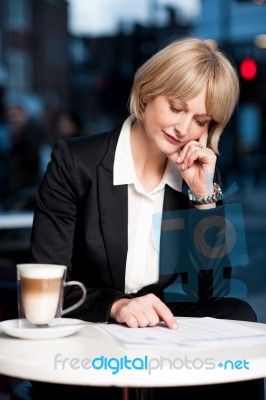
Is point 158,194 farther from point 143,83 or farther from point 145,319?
point 145,319

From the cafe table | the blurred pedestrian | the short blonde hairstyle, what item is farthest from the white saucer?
the blurred pedestrian

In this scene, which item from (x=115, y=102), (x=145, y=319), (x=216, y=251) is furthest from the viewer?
(x=115, y=102)

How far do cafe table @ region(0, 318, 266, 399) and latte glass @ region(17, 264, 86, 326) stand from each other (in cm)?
7

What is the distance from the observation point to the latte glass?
1.72 m

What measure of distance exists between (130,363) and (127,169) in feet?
2.69

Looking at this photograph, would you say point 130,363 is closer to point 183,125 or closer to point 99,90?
point 183,125

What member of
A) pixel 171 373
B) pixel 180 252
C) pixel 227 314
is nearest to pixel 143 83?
pixel 180 252

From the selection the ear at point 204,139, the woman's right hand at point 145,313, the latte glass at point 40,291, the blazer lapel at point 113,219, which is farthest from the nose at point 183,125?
the latte glass at point 40,291

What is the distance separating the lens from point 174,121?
2189mm

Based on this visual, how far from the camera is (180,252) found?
224 centimetres

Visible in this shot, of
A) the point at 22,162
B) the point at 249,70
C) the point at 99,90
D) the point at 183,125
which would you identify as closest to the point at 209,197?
the point at 183,125

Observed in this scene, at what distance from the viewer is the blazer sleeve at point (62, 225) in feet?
6.75

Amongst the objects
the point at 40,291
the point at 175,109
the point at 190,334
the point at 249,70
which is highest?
the point at 249,70

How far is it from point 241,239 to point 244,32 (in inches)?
374
